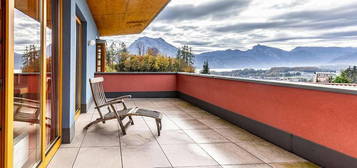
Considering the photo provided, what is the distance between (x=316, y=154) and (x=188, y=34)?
3152 cm

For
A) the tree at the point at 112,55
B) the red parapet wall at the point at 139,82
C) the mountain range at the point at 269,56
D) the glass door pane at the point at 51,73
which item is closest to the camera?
the glass door pane at the point at 51,73

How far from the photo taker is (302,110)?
3.23 m

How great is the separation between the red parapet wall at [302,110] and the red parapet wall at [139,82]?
389cm

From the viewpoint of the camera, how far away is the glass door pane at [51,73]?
2.94 meters

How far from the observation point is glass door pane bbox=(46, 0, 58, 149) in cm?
294

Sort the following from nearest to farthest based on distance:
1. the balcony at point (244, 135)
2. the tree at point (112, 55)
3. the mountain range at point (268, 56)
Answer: the balcony at point (244, 135)
the mountain range at point (268, 56)
the tree at point (112, 55)

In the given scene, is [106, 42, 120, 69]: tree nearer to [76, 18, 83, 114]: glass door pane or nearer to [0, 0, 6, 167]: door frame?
[76, 18, 83, 114]: glass door pane

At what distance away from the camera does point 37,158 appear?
8.27 feet

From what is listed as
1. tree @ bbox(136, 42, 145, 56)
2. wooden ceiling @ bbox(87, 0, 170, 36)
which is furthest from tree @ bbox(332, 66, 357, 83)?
tree @ bbox(136, 42, 145, 56)

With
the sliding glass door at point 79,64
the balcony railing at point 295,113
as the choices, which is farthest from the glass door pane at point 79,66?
the balcony railing at point 295,113

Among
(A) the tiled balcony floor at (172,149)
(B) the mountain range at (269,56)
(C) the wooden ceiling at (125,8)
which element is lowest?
(A) the tiled balcony floor at (172,149)

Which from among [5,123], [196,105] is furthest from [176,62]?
[5,123]

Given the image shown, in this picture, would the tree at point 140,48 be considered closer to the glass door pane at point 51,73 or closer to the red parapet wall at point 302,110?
the red parapet wall at point 302,110

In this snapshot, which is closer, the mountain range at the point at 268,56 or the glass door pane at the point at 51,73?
the glass door pane at the point at 51,73
